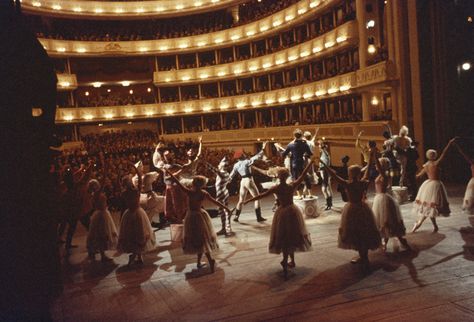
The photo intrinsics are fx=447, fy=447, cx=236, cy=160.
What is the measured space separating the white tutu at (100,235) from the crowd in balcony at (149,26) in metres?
29.3

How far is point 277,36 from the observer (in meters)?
36.1

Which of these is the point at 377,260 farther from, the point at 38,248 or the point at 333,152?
the point at 333,152

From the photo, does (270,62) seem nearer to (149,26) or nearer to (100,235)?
(149,26)

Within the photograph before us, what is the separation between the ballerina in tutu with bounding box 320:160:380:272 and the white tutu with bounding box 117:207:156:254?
3.72 m

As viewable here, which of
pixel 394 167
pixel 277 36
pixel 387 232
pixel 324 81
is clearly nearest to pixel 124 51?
pixel 277 36

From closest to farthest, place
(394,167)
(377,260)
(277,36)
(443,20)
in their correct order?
(377,260) → (394,167) → (443,20) → (277,36)

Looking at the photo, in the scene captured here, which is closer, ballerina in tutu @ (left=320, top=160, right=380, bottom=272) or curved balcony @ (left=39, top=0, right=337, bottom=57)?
ballerina in tutu @ (left=320, top=160, right=380, bottom=272)

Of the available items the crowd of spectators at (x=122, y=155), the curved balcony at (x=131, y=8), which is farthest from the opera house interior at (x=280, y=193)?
the curved balcony at (x=131, y=8)

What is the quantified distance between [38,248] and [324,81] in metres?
26.7

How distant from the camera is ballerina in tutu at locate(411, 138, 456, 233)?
31.3 feet

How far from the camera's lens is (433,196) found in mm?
9562

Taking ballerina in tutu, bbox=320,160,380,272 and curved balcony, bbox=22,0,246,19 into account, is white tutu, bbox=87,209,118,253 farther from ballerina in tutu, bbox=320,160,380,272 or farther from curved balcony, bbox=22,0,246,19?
curved balcony, bbox=22,0,246,19

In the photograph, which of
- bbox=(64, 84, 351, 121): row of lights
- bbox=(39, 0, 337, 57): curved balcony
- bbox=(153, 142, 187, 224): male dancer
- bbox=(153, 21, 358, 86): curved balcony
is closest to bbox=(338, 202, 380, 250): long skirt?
bbox=(153, 142, 187, 224): male dancer

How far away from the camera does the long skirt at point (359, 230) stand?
24.6ft
